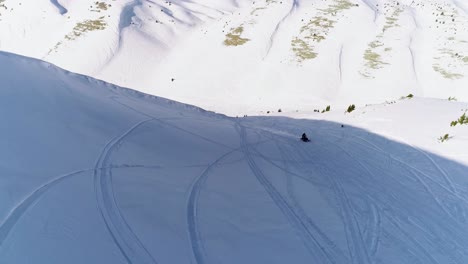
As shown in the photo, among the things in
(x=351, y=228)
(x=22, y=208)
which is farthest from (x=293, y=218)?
(x=22, y=208)

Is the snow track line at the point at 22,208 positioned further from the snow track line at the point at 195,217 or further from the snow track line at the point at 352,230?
the snow track line at the point at 352,230

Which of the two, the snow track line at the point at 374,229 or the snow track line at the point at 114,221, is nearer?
the snow track line at the point at 114,221

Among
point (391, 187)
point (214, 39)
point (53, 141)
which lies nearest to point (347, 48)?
point (214, 39)

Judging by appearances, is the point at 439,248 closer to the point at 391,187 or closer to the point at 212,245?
the point at 391,187

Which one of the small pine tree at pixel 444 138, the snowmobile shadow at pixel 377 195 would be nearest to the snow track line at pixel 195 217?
the snowmobile shadow at pixel 377 195

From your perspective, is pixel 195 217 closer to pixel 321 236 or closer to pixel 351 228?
pixel 321 236

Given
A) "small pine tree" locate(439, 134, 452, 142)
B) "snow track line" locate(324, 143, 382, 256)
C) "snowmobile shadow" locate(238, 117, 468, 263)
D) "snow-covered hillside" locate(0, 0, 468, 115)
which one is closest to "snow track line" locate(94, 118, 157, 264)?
"snowmobile shadow" locate(238, 117, 468, 263)

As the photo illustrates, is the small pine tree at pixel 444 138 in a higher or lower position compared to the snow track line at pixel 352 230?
higher

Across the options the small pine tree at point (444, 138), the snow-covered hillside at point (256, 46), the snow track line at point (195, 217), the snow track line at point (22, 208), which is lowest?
the snow-covered hillside at point (256, 46)
